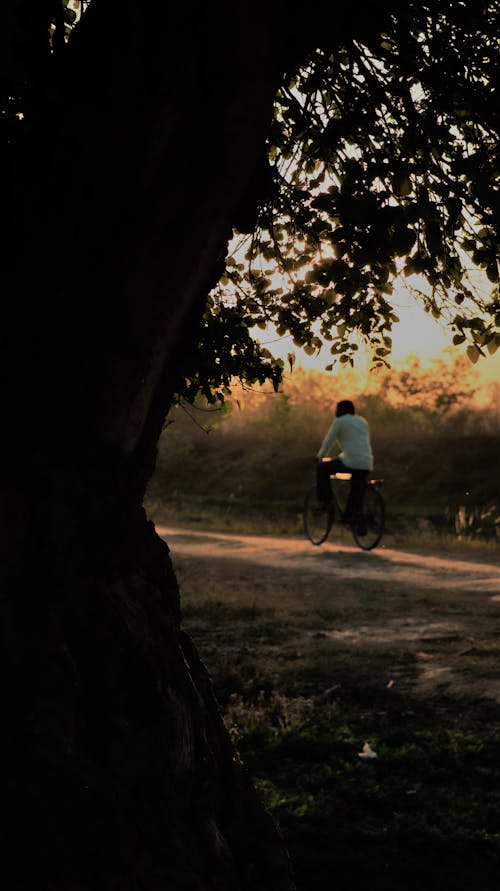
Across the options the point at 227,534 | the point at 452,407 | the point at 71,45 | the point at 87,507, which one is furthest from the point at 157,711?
the point at 452,407

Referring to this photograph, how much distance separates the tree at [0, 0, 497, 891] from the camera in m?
2.60

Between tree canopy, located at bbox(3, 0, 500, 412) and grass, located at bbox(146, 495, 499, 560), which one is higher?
tree canopy, located at bbox(3, 0, 500, 412)

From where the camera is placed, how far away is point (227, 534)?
63.9 feet

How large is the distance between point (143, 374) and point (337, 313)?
3.57 m

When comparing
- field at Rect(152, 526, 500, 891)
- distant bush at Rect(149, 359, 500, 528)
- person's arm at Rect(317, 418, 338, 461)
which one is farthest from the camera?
distant bush at Rect(149, 359, 500, 528)

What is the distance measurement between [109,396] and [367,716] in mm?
3813

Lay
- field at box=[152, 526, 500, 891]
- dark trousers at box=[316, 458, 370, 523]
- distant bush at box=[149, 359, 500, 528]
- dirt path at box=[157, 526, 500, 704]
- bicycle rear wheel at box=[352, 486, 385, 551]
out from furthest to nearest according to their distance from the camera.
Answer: distant bush at box=[149, 359, 500, 528] < bicycle rear wheel at box=[352, 486, 385, 551] < dark trousers at box=[316, 458, 370, 523] < dirt path at box=[157, 526, 500, 704] < field at box=[152, 526, 500, 891]

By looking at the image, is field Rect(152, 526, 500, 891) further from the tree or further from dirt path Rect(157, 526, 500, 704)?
the tree

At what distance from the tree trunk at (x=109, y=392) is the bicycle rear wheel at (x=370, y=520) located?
1227cm

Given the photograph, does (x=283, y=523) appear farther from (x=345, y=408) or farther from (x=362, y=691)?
(x=362, y=691)

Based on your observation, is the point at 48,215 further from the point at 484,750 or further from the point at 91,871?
the point at 484,750

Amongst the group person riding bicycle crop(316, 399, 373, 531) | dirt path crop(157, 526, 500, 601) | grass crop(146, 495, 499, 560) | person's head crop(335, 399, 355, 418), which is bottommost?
dirt path crop(157, 526, 500, 601)

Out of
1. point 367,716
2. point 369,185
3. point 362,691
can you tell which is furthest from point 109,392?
point 362,691

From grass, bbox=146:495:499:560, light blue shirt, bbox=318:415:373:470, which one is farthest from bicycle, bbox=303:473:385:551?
grass, bbox=146:495:499:560
